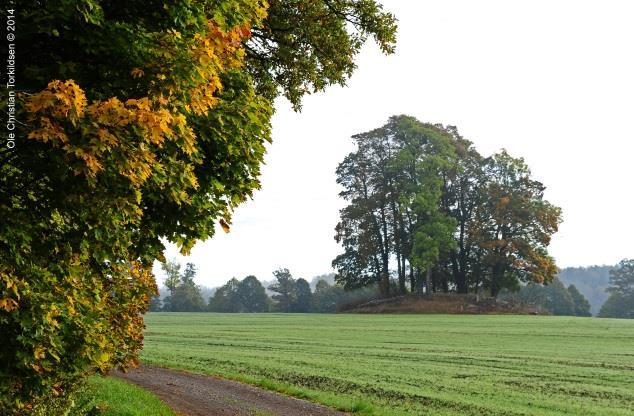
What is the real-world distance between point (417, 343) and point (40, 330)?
28.0 metres

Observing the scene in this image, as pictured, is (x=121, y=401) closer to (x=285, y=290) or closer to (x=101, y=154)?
(x=101, y=154)

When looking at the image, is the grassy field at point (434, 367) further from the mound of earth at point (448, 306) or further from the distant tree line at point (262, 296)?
the distant tree line at point (262, 296)

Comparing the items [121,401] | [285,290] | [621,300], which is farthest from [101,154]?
[621,300]

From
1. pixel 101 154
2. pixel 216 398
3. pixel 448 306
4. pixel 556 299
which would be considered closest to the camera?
pixel 101 154

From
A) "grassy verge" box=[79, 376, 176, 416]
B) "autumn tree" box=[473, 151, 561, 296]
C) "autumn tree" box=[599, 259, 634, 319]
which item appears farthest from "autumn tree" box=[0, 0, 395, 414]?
"autumn tree" box=[599, 259, 634, 319]

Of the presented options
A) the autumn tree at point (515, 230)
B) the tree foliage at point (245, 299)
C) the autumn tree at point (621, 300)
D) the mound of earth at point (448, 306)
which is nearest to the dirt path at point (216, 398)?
the mound of earth at point (448, 306)

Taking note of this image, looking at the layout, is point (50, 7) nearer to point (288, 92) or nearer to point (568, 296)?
point (288, 92)

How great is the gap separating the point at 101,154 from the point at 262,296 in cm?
10408

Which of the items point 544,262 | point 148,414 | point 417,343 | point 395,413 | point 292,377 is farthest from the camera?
point 544,262

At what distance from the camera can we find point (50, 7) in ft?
16.5

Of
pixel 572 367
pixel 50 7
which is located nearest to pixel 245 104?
pixel 50 7

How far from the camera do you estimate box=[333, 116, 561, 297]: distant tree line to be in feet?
217

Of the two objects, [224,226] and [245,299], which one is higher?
[224,226]

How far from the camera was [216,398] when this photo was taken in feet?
49.1
